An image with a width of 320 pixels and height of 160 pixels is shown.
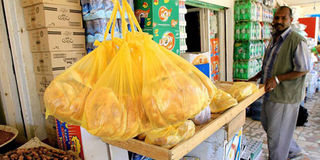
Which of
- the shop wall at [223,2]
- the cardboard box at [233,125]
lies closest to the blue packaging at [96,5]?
the cardboard box at [233,125]

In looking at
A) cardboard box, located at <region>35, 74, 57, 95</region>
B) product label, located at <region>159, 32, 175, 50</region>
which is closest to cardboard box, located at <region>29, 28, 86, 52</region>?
cardboard box, located at <region>35, 74, 57, 95</region>

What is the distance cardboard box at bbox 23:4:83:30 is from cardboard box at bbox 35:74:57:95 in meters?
0.38

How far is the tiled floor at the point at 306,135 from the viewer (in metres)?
2.80

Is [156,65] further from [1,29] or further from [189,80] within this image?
[1,29]

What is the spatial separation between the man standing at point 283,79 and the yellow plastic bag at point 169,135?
1.43m

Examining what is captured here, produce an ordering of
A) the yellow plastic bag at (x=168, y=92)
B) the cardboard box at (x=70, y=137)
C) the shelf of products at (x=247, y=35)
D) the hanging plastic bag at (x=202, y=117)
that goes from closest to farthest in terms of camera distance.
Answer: the yellow plastic bag at (x=168, y=92) < the hanging plastic bag at (x=202, y=117) < the cardboard box at (x=70, y=137) < the shelf of products at (x=247, y=35)

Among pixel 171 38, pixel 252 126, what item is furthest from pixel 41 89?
pixel 252 126

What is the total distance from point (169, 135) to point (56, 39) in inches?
49.8

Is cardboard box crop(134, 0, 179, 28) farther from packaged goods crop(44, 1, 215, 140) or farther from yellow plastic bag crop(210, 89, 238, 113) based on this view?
packaged goods crop(44, 1, 215, 140)

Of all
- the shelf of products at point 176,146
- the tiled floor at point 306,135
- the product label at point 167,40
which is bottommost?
the tiled floor at point 306,135

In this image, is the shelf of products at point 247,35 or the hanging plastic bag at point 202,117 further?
the shelf of products at point 247,35

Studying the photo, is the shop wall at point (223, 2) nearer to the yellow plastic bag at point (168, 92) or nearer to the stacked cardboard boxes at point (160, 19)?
the stacked cardboard boxes at point (160, 19)

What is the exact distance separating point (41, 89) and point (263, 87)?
1921mm

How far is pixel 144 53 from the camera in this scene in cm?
72
